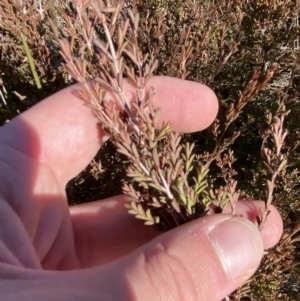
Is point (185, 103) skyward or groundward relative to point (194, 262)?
skyward

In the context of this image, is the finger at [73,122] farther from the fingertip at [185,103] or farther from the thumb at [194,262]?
the thumb at [194,262]

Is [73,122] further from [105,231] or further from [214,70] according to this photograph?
[214,70]

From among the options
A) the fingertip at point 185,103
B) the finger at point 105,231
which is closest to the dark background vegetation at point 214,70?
the fingertip at point 185,103

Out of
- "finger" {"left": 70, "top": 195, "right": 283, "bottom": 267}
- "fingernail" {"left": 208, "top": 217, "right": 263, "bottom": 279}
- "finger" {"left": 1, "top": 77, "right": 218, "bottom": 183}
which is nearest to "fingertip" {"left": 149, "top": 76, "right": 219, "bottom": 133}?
"finger" {"left": 1, "top": 77, "right": 218, "bottom": 183}

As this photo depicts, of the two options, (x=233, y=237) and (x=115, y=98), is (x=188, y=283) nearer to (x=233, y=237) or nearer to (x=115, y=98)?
(x=233, y=237)

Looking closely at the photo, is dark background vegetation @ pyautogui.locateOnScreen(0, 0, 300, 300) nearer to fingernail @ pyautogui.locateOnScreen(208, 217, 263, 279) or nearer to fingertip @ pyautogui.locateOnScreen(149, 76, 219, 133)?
fingertip @ pyautogui.locateOnScreen(149, 76, 219, 133)

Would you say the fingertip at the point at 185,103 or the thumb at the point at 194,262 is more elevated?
the fingertip at the point at 185,103

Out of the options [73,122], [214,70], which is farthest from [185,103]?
[214,70]
